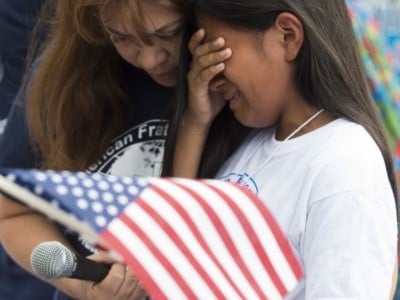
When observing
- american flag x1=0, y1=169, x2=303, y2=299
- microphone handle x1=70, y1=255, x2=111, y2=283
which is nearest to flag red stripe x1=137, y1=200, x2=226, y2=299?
american flag x1=0, y1=169, x2=303, y2=299

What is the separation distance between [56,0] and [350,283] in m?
0.97

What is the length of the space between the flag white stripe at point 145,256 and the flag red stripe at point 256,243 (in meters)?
0.17

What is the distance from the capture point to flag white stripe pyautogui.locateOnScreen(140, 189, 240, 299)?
5.11 ft

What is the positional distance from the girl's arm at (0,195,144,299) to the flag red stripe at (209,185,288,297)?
1.12 feet

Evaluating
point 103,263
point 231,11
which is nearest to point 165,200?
point 103,263

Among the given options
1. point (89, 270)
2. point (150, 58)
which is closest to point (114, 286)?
point (89, 270)

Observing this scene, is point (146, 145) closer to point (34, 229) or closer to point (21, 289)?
point (34, 229)

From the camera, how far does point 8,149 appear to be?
2.17m

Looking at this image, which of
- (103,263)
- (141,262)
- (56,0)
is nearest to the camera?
(141,262)

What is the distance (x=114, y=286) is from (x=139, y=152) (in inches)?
13.4

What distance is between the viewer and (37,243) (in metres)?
2.07

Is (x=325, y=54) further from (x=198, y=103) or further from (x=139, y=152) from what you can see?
(x=139, y=152)

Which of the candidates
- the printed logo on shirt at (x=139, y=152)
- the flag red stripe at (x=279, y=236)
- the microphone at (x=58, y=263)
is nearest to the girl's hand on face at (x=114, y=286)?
the microphone at (x=58, y=263)

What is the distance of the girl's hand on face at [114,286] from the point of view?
1.85 metres
